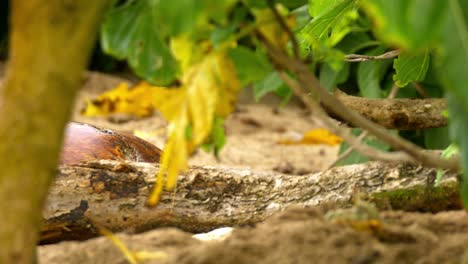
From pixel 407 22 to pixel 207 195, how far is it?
1.18 meters

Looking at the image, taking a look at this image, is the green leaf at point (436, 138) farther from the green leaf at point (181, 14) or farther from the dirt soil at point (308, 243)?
the green leaf at point (181, 14)

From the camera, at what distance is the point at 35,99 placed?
106 centimetres

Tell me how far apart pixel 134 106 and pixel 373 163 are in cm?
287

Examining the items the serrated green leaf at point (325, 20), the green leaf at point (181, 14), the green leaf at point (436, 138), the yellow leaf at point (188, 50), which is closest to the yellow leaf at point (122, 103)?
the green leaf at point (436, 138)

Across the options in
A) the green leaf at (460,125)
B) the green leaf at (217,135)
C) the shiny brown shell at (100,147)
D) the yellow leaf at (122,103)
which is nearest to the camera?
the green leaf at (460,125)

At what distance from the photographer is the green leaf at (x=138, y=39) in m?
1.18

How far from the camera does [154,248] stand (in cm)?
131

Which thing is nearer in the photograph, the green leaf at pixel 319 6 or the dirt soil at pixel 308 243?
the dirt soil at pixel 308 243

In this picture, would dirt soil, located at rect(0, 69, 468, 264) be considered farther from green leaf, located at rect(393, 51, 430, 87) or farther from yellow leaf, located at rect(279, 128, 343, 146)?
yellow leaf, located at rect(279, 128, 343, 146)

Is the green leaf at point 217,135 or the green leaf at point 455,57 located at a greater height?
the green leaf at point 455,57

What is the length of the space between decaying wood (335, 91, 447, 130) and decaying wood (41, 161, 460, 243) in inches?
5.5

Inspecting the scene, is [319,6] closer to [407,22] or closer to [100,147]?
[100,147]

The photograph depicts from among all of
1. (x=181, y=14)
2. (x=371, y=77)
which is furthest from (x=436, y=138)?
(x=181, y=14)

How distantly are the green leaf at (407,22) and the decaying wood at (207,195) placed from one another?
94cm
